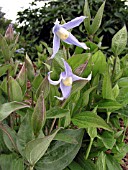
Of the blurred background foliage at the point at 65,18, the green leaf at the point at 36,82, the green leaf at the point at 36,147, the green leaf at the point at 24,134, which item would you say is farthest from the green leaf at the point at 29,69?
the blurred background foliage at the point at 65,18

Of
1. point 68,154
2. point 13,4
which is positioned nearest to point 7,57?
point 68,154

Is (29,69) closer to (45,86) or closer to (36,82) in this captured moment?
(36,82)

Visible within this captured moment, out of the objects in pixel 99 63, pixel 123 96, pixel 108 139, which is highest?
pixel 99 63

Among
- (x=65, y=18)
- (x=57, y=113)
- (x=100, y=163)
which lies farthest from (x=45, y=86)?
(x=65, y=18)

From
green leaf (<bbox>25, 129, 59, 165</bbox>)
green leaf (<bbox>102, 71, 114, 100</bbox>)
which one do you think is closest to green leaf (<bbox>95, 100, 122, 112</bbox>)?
green leaf (<bbox>102, 71, 114, 100</bbox>)

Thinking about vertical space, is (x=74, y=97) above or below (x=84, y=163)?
above

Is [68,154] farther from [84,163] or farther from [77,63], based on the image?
[77,63]

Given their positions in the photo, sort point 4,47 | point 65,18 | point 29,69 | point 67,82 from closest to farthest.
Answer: point 67,82 → point 4,47 → point 29,69 → point 65,18
